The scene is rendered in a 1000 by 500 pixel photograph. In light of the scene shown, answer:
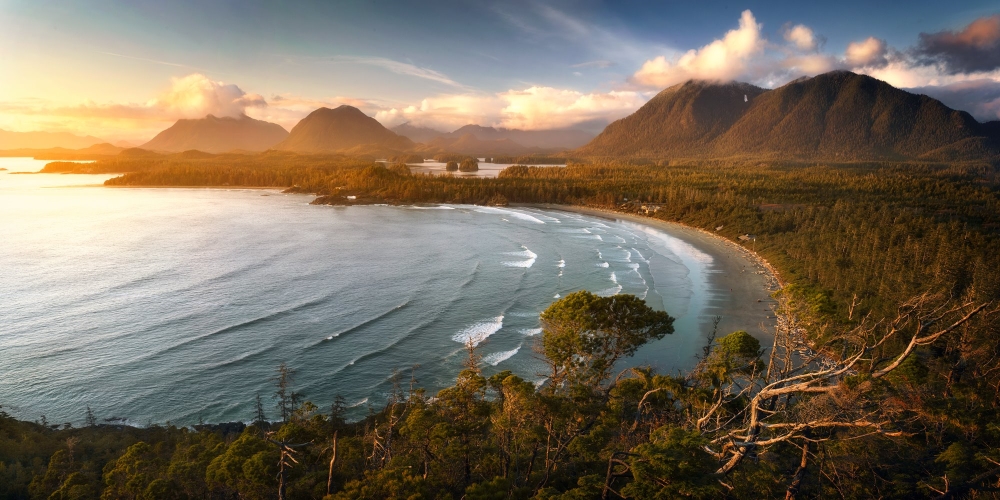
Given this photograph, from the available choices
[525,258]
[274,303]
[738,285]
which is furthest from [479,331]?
[738,285]

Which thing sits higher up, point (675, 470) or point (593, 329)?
point (675, 470)

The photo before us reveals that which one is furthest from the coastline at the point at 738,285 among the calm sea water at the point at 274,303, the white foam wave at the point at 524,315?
the white foam wave at the point at 524,315

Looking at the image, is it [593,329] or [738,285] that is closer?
[593,329]

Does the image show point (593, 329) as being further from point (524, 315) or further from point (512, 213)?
point (512, 213)

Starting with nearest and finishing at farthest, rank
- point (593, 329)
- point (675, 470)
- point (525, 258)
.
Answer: point (675, 470)
point (593, 329)
point (525, 258)

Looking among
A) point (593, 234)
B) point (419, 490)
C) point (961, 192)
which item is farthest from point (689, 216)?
point (419, 490)

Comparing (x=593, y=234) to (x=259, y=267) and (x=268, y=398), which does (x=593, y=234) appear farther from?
(x=268, y=398)

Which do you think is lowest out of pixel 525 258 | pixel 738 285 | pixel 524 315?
pixel 524 315
